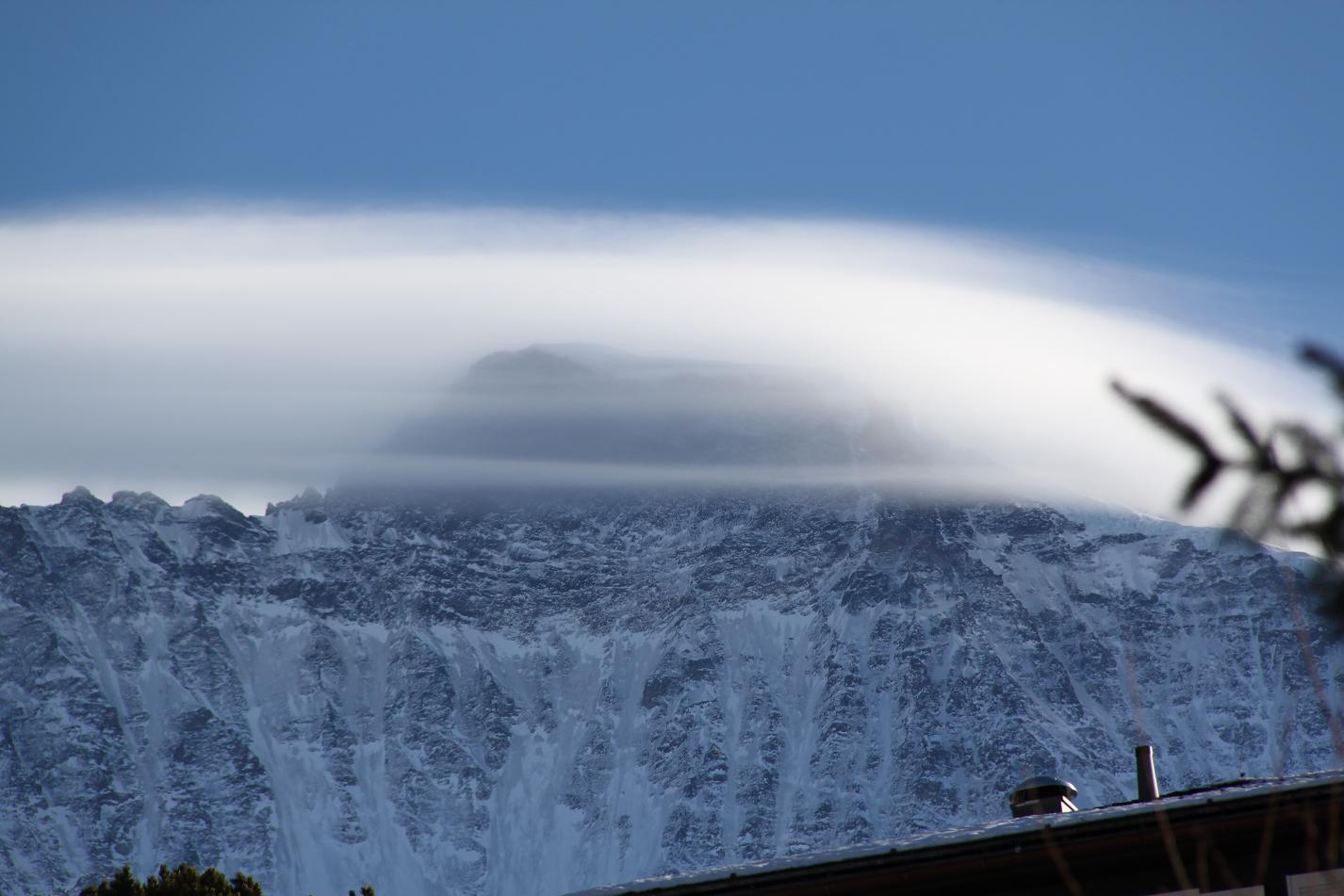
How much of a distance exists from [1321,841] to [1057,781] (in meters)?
7.08

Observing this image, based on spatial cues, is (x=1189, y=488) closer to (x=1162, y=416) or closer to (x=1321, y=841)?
(x=1162, y=416)

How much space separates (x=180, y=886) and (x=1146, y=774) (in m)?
18.3

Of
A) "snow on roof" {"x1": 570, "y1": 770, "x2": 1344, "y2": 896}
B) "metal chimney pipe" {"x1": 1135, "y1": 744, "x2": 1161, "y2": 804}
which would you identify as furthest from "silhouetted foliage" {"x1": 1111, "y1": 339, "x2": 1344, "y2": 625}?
"metal chimney pipe" {"x1": 1135, "y1": 744, "x2": 1161, "y2": 804}

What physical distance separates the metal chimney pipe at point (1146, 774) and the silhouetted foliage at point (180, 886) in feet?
50.2

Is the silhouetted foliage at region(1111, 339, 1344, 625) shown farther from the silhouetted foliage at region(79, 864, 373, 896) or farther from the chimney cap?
the silhouetted foliage at region(79, 864, 373, 896)

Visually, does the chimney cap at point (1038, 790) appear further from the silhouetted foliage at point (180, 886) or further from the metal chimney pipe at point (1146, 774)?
the silhouetted foliage at point (180, 886)

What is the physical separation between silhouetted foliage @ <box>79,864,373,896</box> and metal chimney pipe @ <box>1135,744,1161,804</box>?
1530 centimetres

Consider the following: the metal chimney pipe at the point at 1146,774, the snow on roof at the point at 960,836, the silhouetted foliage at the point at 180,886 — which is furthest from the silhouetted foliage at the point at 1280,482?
the silhouetted foliage at the point at 180,886

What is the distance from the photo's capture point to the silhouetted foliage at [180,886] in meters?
31.6

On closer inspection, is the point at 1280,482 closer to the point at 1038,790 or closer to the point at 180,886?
the point at 1038,790

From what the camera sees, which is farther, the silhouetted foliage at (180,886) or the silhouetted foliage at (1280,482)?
the silhouetted foliage at (180,886)

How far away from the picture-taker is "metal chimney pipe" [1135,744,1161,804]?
56.2ft

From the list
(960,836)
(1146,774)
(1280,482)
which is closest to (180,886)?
(1146,774)

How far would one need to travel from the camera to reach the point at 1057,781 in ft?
61.5
